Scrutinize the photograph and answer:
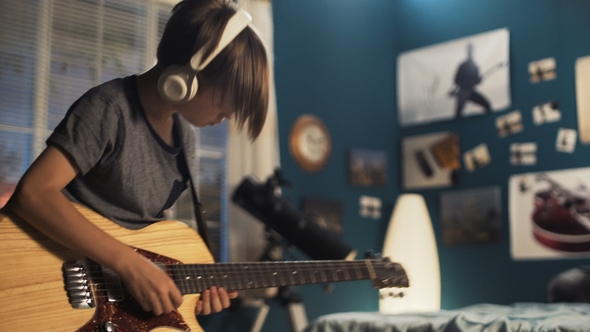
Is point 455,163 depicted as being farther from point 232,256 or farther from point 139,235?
point 139,235

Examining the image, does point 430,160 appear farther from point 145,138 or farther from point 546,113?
point 145,138

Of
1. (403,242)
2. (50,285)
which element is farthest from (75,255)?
(403,242)

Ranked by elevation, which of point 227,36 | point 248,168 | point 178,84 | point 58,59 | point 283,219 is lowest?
point 283,219

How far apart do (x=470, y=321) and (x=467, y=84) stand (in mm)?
2403

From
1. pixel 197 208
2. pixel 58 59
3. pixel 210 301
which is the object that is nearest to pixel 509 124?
pixel 58 59

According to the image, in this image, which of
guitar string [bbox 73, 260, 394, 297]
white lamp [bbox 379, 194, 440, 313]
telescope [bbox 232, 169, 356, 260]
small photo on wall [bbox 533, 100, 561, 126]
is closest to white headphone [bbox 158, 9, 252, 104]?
guitar string [bbox 73, 260, 394, 297]

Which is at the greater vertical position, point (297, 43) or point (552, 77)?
point (297, 43)

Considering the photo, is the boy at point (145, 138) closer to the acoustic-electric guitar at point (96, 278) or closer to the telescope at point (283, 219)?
the acoustic-electric guitar at point (96, 278)

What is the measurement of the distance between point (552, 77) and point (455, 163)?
32.8 inches

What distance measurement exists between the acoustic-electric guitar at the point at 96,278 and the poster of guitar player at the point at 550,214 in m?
2.79

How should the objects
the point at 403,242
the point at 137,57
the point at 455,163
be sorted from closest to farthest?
the point at 137,57, the point at 403,242, the point at 455,163

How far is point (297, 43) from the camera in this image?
426 cm

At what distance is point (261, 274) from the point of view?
1.60m

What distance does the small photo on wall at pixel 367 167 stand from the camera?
4.44 m
